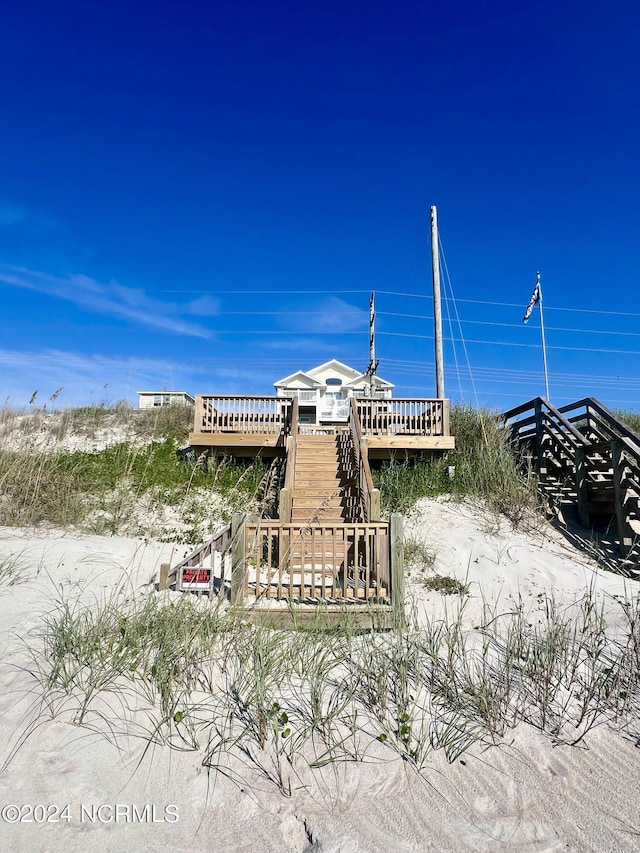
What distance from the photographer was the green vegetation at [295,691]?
2654mm

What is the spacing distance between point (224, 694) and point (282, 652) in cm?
46

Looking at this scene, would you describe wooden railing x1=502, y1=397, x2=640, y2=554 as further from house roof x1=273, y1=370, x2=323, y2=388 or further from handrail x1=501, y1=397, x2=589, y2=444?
house roof x1=273, y1=370, x2=323, y2=388

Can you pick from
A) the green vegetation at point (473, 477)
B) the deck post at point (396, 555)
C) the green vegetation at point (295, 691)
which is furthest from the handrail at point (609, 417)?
the green vegetation at point (295, 691)

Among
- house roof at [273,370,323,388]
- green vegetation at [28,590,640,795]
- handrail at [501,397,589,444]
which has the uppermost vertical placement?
house roof at [273,370,323,388]

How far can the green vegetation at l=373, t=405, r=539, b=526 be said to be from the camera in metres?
10.1

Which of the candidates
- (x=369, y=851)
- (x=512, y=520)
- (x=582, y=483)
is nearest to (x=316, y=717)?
(x=369, y=851)

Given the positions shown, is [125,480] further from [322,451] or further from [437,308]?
[437,308]

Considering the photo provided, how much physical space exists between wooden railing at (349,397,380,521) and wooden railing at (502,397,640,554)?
4402mm

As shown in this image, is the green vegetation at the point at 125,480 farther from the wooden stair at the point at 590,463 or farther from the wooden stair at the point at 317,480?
the wooden stair at the point at 590,463

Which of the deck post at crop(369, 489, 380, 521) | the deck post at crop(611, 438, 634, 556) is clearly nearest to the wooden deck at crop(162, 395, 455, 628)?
the deck post at crop(369, 489, 380, 521)

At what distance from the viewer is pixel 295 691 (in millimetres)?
3127

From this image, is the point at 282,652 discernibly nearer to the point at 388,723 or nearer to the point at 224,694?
the point at 224,694

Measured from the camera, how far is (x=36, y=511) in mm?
7711

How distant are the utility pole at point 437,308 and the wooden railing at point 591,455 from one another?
229cm
